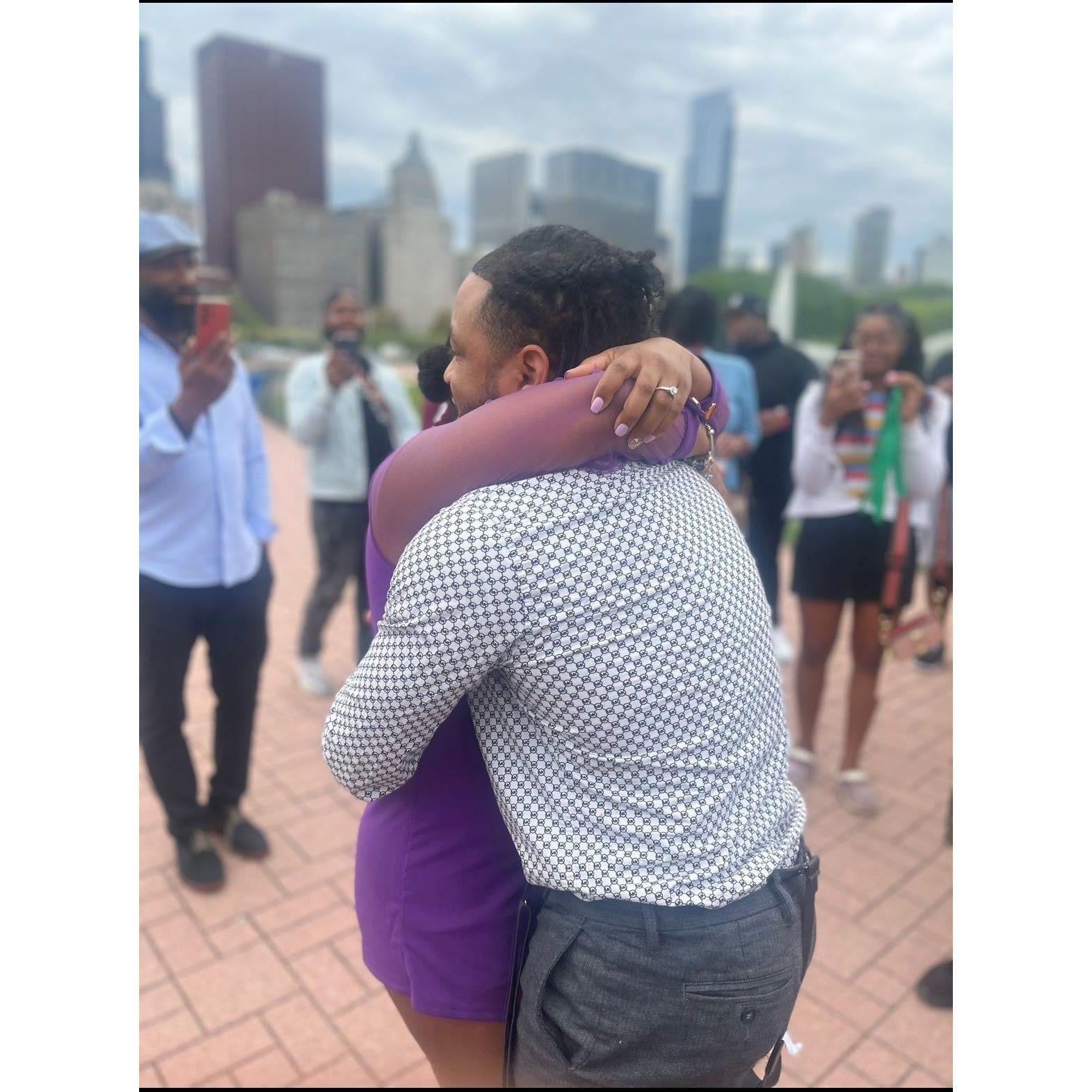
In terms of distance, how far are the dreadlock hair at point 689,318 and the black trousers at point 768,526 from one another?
108 centimetres

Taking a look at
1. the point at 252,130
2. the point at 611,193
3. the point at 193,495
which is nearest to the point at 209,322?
Result: the point at 193,495

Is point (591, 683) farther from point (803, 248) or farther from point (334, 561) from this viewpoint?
point (803, 248)

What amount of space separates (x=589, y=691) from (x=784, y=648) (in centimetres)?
431

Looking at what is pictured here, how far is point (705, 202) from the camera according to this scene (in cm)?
4191

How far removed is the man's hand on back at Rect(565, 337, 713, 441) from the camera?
97 centimetres

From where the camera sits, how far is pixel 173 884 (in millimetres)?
2838

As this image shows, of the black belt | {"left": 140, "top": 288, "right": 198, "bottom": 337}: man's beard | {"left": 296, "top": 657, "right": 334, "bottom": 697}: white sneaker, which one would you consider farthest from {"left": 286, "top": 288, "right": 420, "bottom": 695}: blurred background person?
the black belt

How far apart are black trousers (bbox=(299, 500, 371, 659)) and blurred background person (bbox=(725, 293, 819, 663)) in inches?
78.8

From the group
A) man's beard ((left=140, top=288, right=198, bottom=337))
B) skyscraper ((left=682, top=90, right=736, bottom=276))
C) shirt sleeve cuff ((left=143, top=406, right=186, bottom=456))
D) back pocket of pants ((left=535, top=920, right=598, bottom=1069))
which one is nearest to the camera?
back pocket of pants ((left=535, top=920, right=598, bottom=1069))

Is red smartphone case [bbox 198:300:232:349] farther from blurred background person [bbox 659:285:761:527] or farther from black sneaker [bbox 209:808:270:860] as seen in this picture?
blurred background person [bbox 659:285:761:527]

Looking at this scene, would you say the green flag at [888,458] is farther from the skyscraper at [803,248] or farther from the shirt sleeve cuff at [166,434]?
the skyscraper at [803,248]

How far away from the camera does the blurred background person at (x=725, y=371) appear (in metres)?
3.73

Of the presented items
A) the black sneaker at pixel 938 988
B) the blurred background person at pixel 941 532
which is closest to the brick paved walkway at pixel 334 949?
the black sneaker at pixel 938 988
